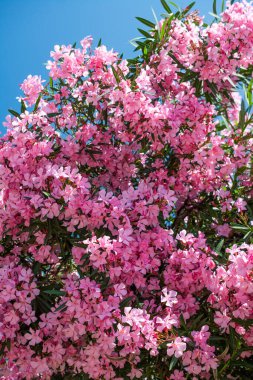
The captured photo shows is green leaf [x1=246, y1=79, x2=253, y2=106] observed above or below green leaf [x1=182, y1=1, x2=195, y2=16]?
below

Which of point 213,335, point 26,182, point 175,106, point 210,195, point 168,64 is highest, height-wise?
point 168,64

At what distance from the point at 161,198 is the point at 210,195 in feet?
2.46

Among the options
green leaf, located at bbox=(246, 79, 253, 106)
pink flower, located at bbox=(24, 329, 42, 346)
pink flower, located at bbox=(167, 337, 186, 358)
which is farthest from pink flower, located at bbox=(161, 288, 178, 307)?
green leaf, located at bbox=(246, 79, 253, 106)

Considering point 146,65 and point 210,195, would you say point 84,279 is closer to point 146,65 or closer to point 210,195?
point 210,195

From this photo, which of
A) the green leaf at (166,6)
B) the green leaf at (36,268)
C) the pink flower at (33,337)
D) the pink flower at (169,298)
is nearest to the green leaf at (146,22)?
the green leaf at (166,6)

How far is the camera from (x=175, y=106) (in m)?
3.05

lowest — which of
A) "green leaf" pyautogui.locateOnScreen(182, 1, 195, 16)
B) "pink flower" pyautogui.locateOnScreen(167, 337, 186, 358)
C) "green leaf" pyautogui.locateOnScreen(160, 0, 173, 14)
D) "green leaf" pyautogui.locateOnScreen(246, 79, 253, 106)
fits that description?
"pink flower" pyautogui.locateOnScreen(167, 337, 186, 358)

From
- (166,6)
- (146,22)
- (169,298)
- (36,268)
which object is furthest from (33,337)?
(166,6)

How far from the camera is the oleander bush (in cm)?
244

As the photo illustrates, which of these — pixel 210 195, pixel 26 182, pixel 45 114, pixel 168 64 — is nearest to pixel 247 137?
pixel 210 195

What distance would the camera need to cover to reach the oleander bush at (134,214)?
2.44 m

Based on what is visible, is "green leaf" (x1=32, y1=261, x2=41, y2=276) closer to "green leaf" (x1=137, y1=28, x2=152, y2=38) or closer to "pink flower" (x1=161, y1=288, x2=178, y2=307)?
"pink flower" (x1=161, y1=288, x2=178, y2=307)

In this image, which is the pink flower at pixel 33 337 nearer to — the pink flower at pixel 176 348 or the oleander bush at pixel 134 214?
the oleander bush at pixel 134 214

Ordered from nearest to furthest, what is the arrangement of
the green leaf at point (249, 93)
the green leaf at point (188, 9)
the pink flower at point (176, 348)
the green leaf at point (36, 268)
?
the pink flower at point (176, 348)
the green leaf at point (36, 268)
the green leaf at point (249, 93)
the green leaf at point (188, 9)
